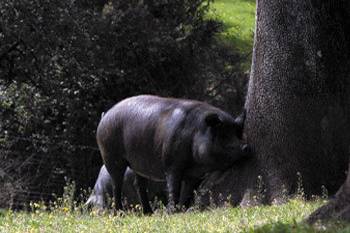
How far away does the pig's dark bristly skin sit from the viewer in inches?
559

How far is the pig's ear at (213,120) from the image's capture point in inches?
552

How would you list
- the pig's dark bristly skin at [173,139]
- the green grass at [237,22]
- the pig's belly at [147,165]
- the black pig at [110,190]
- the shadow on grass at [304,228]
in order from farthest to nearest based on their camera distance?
the green grass at [237,22] → the black pig at [110,190] → the pig's belly at [147,165] → the pig's dark bristly skin at [173,139] → the shadow on grass at [304,228]

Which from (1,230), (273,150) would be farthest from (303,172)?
(1,230)

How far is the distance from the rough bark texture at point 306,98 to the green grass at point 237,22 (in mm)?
12604

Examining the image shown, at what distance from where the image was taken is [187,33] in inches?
945

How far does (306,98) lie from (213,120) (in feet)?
5.54

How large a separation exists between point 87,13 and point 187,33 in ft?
10.4

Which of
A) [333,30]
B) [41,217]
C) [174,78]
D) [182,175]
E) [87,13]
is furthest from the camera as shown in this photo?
[174,78]

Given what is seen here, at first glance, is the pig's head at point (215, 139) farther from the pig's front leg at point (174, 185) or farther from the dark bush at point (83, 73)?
the dark bush at point (83, 73)

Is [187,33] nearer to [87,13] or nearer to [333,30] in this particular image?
[87,13]

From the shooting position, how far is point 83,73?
72.4 ft

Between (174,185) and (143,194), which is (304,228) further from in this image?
(143,194)

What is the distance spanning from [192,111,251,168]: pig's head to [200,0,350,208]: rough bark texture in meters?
0.92

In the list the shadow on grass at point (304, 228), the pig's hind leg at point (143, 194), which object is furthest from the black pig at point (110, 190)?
the shadow on grass at point (304, 228)
